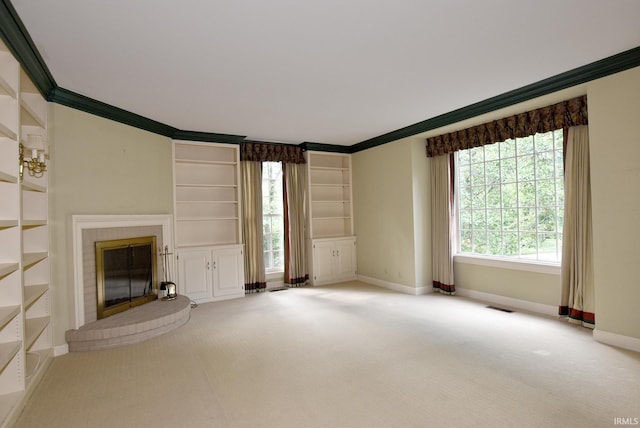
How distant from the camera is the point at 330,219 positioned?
702 cm

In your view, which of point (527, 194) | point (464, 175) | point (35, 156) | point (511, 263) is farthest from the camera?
point (464, 175)

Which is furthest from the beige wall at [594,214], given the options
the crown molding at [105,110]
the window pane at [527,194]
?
the crown molding at [105,110]

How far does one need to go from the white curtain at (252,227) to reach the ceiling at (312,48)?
1821 mm

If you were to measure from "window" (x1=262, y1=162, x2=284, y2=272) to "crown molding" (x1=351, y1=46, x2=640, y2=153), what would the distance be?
2.45 m

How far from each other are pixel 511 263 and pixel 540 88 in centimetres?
221

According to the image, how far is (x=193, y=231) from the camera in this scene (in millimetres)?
5676

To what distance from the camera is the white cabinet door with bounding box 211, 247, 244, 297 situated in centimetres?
545

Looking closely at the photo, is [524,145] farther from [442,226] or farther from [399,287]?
[399,287]

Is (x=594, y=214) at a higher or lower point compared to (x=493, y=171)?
lower

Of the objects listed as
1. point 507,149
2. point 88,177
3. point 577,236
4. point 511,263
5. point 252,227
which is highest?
point 507,149

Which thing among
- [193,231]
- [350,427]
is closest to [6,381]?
[350,427]

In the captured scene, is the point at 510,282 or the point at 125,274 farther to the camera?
the point at 510,282

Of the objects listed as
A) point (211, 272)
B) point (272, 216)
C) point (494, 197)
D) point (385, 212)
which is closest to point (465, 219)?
point (494, 197)

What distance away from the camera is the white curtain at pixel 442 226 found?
5.37 meters
